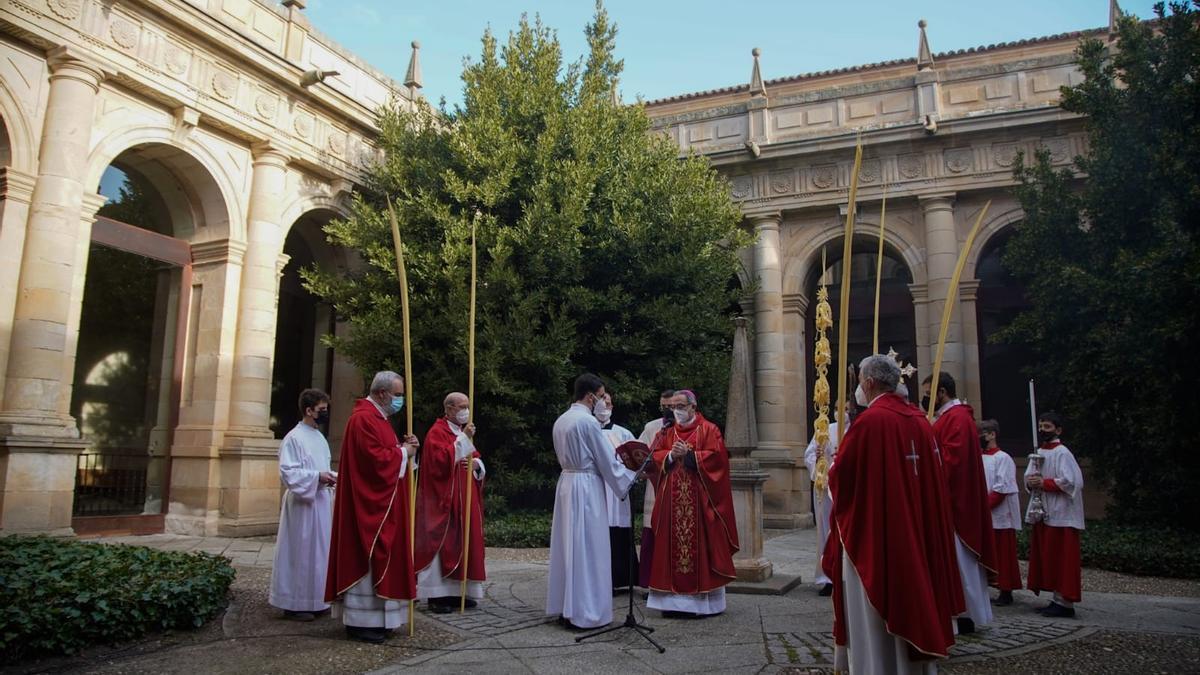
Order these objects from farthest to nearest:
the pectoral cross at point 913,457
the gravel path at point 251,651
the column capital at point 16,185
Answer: the column capital at point 16,185 < the gravel path at point 251,651 < the pectoral cross at point 913,457

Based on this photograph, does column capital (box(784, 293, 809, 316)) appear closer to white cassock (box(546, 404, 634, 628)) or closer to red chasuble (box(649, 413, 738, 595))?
red chasuble (box(649, 413, 738, 595))

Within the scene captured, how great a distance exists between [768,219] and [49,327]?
42.7ft

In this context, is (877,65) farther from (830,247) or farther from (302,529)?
(302,529)

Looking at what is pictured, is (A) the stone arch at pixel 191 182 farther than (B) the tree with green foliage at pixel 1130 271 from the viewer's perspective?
Yes

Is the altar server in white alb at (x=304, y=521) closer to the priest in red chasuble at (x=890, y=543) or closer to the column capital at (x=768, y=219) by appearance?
the priest in red chasuble at (x=890, y=543)

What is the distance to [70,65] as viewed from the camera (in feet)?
35.5

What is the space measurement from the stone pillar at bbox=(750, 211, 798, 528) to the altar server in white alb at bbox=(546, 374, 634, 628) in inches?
405

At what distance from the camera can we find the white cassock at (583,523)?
6.04 meters

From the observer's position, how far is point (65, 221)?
10.7 m

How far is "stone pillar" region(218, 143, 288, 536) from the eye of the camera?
12.6 m

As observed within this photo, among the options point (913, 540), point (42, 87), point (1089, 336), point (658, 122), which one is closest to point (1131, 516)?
point (1089, 336)

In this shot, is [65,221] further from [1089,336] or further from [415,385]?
[1089,336]

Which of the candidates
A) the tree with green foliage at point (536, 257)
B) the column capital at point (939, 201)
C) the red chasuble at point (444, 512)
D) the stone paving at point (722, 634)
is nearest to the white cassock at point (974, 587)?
the stone paving at point (722, 634)

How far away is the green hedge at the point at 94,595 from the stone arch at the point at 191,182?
24.8 feet
